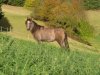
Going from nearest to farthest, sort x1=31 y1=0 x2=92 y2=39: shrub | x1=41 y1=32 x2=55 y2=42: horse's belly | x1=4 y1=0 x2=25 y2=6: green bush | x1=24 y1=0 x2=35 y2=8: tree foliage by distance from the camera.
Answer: x1=41 y1=32 x2=55 y2=42: horse's belly < x1=31 y1=0 x2=92 y2=39: shrub < x1=24 y1=0 x2=35 y2=8: tree foliage < x1=4 y1=0 x2=25 y2=6: green bush

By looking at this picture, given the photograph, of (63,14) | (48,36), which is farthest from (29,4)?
(48,36)

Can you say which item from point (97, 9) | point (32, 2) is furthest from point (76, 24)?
point (97, 9)

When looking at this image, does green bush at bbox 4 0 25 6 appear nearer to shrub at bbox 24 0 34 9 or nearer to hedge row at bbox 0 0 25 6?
hedge row at bbox 0 0 25 6

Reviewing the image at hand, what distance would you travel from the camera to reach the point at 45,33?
28.6m

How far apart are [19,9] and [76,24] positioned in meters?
12.3

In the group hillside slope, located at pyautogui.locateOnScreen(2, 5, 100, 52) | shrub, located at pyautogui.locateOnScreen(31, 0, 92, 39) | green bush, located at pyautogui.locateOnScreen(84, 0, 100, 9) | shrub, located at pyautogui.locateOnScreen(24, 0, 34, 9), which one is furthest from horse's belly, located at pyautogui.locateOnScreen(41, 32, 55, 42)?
green bush, located at pyautogui.locateOnScreen(84, 0, 100, 9)

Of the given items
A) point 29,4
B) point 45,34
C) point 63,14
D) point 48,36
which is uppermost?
point 45,34

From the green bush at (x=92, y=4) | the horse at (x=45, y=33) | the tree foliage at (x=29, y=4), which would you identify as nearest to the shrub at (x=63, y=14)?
the tree foliage at (x=29, y=4)

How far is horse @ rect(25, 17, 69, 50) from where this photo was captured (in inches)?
1086

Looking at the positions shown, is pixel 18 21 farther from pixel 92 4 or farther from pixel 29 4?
pixel 92 4

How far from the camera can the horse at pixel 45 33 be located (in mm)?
27578

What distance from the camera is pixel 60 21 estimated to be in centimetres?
7200

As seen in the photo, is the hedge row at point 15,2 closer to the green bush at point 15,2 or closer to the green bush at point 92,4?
the green bush at point 15,2

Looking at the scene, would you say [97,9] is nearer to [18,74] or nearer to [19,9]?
[19,9]
